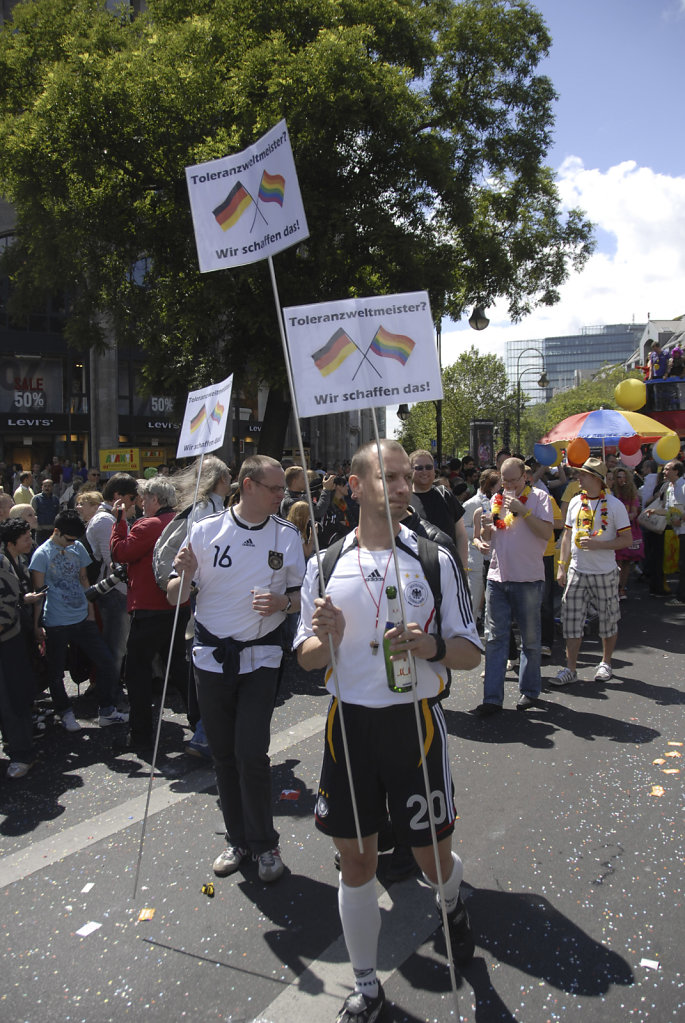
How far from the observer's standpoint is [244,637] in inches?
153

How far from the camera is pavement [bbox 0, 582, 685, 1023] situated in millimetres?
2971

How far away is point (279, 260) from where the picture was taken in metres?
14.4

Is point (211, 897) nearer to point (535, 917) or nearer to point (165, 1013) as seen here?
point (165, 1013)

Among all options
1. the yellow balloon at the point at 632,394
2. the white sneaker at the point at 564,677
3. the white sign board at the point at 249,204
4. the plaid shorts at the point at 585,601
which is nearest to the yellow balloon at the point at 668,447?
the yellow balloon at the point at 632,394

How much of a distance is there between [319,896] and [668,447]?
11001mm

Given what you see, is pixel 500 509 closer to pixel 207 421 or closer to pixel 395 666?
pixel 207 421

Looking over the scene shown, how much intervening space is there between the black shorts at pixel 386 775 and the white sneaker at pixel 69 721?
3872mm

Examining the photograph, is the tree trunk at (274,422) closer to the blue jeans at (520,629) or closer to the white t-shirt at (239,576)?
the blue jeans at (520,629)

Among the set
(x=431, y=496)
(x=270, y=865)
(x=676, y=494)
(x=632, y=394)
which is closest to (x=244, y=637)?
(x=270, y=865)

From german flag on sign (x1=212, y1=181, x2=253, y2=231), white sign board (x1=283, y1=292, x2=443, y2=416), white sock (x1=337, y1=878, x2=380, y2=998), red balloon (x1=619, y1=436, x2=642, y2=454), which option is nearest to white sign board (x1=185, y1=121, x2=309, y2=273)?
german flag on sign (x1=212, y1=181, x2=253, y2=231)

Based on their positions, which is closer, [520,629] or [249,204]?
[249,204]

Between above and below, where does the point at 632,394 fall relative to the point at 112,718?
above

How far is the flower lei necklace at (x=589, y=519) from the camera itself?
692 centimetres

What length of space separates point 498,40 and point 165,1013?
58.8ft
